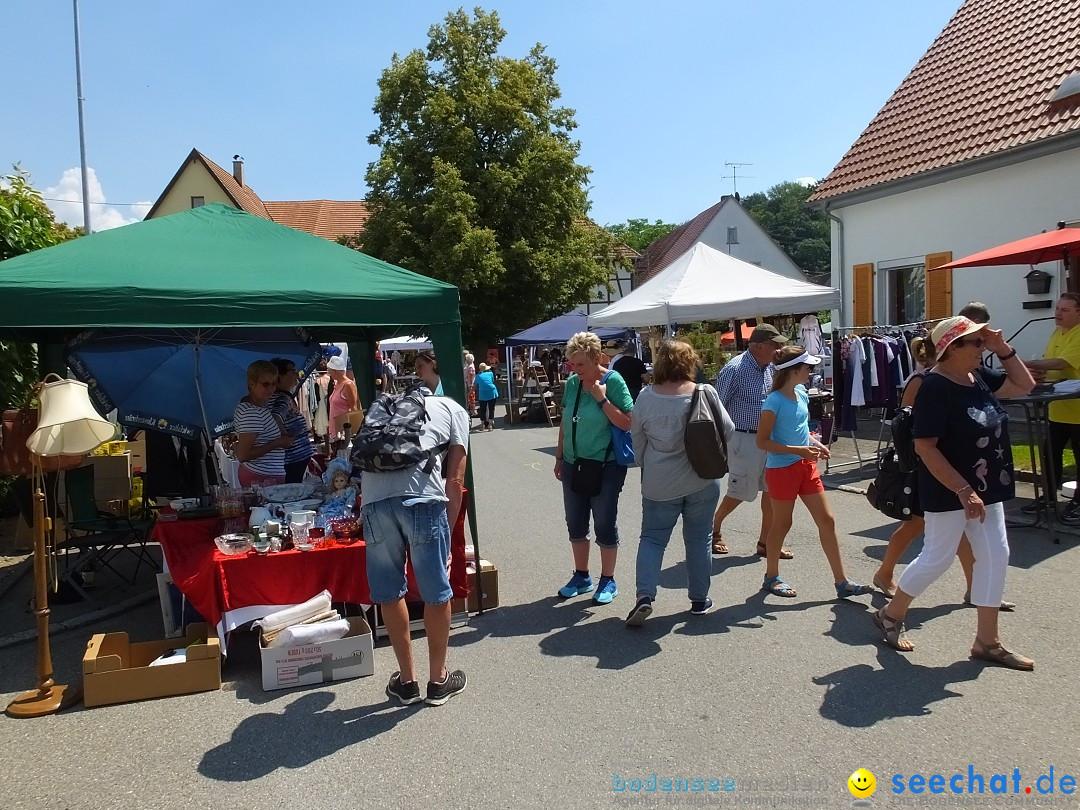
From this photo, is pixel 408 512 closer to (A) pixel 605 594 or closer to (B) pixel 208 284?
(A) pixel 605 594

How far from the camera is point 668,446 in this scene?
4.77 m

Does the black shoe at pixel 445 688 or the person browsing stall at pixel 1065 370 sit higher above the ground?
the person browsing stall at pixel 1065 370

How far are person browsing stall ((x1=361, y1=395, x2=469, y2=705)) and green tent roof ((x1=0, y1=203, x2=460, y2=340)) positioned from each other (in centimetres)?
138

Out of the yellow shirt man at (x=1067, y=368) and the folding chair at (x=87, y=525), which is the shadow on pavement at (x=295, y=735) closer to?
the folding chair at (x=87, y=525)

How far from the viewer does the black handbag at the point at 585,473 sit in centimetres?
516

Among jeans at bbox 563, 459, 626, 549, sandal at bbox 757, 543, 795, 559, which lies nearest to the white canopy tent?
sandal at bbox 757, 543, 795, 559

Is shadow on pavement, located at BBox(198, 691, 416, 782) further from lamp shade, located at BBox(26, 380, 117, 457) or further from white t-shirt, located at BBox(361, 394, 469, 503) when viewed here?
lamp shade, located at BBox(26, 380, 117, 457)

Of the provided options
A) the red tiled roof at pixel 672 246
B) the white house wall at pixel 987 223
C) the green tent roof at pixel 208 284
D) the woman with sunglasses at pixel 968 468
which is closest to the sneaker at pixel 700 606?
the woman with sunglasses at pixel 968 468

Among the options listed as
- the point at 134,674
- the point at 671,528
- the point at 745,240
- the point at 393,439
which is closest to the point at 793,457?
the point at 671,528

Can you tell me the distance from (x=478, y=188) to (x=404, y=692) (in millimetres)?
26207

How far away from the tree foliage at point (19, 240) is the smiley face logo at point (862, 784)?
7.46 meters

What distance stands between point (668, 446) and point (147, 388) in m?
5.25

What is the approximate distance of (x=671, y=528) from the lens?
4793mm

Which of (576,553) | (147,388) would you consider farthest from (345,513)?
(147,388)
